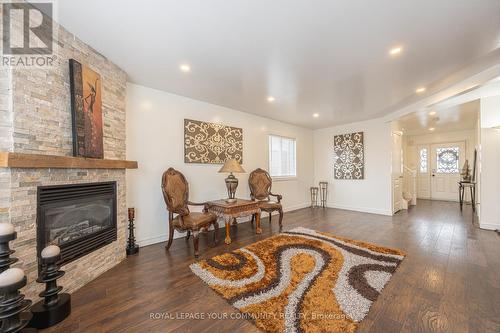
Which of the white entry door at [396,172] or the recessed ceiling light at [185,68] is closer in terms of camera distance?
the recessed ceiling light at [185,68]

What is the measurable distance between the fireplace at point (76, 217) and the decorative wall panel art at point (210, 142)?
151 cm

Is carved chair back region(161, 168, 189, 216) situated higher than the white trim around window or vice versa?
the white trim around window

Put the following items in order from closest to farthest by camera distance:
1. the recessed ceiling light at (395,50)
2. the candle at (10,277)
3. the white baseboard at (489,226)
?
the candle at (10,277) → the recessed ceiling light at (395,50) → the white baseboard at (489,226)

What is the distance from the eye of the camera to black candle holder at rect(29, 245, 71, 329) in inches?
60.2

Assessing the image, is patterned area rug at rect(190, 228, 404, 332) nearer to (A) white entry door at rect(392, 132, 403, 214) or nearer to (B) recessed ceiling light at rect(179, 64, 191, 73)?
(B) recessed ceiling light at rect(179, 64, 191, 73)

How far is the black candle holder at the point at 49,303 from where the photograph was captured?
1530 millimetres

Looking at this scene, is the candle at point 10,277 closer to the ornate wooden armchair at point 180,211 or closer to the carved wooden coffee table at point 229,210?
the ornate wooden armchair at point 180,211

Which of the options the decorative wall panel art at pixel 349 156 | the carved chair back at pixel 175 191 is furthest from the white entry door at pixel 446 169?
the carved chair back at pixel 175 191

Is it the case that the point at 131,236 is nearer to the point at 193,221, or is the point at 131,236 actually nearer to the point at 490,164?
the point at 193,221

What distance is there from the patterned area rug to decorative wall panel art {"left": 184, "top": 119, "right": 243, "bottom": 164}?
1886 mm

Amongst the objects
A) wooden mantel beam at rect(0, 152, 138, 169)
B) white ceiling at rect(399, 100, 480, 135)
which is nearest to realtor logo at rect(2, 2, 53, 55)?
wooden mantel beam at rect(0, 152, 138, 169)

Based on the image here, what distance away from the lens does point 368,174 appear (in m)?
5.63

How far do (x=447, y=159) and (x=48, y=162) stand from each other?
10528 millimetres

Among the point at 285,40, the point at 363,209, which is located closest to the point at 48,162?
the point at 285,40
